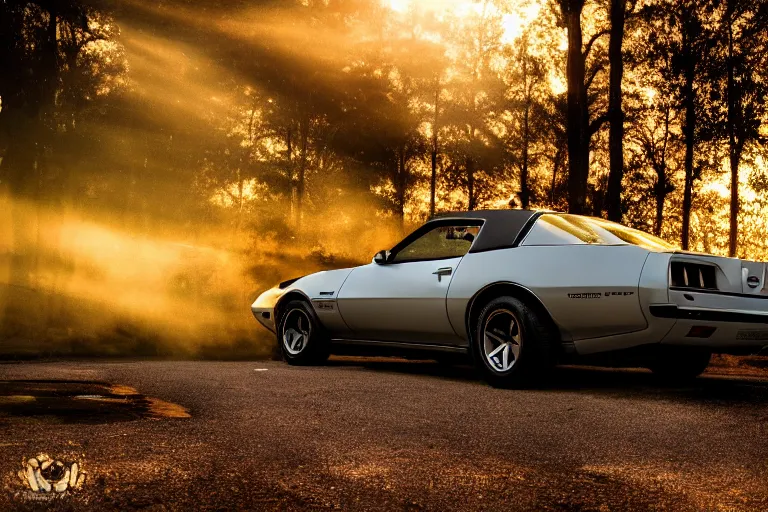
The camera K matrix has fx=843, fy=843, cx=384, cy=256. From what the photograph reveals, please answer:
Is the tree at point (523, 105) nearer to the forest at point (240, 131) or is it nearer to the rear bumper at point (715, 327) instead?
the forest at point (240, 131)

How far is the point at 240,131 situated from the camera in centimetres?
2883

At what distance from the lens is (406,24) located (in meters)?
38.8

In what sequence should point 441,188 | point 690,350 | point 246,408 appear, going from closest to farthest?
point 246,408, point 690,350, point 441,188

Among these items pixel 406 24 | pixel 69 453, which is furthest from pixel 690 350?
pixel 406 24

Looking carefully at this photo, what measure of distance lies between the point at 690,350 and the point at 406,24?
114ft

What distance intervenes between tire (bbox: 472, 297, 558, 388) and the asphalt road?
167 millimetres

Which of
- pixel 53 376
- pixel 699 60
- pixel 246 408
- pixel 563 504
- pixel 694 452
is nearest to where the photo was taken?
pixel 563 504

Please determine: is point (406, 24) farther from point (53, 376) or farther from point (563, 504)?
point (563, 504)

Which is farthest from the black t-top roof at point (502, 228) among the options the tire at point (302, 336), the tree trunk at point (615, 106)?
the tree trunk at point (615, 106)

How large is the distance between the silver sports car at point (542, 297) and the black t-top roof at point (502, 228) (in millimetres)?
11

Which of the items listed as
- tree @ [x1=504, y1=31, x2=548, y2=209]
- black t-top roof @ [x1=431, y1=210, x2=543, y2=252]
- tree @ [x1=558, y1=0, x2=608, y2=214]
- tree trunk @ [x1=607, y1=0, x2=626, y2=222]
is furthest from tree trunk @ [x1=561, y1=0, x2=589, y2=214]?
tree @ [x1=504, y1=31, x2=548, y2=209]

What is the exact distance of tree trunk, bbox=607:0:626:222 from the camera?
17375 millimetres

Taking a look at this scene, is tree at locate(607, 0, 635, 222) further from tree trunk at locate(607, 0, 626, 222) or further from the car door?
the car door

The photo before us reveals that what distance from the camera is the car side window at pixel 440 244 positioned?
7297 mm
